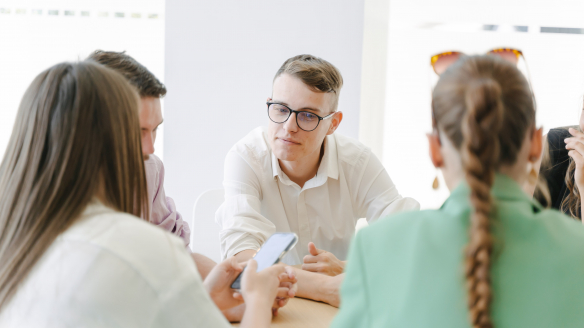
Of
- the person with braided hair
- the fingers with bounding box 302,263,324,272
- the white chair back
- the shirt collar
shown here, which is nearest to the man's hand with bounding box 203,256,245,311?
the fingers with bounding box 302,263,324,272

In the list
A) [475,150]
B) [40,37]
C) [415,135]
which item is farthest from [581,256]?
[40,37]

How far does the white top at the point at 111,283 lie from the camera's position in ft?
2.42

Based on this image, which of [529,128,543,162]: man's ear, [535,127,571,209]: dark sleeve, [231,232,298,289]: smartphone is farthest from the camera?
[535,127,571,209]: dark sleeve

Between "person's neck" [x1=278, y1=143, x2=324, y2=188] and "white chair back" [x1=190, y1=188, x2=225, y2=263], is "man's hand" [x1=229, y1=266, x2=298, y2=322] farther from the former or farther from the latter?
"white chair back" [x1=190, y1=188, x2=225, y2=263]

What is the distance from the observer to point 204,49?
3.20m

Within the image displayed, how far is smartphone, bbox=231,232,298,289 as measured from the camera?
1271mm

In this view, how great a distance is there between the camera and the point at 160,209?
182 cm

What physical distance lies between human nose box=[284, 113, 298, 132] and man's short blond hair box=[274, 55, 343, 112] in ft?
0.50

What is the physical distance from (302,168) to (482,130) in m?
1.52

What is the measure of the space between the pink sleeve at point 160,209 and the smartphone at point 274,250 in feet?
1.90

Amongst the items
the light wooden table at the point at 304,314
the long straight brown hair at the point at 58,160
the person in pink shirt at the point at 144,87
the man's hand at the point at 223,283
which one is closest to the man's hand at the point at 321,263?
the light wooden table at the point at 304,314

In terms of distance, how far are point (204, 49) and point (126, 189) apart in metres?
2.47

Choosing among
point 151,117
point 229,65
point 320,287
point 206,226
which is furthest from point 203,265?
point 229,65

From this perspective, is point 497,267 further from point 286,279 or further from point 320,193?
point 320,193
